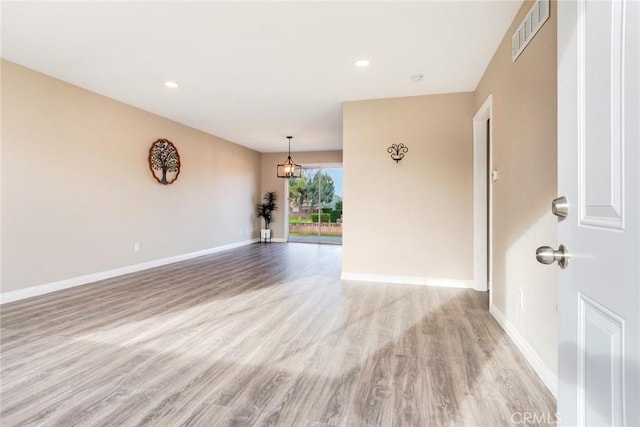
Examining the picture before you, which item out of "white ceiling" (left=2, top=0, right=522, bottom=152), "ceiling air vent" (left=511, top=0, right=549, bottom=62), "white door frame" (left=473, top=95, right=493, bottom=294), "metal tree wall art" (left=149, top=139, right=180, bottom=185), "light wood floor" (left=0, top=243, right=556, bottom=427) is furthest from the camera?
"metal tree wall art" (left=149, top=139, right=180, bottom=185)

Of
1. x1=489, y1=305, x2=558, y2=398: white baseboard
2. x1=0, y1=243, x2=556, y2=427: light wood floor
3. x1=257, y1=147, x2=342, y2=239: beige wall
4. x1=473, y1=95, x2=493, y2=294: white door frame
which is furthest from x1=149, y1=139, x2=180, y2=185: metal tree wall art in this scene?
x1=489, y1=305, x2=558, y2=398: white baseboard

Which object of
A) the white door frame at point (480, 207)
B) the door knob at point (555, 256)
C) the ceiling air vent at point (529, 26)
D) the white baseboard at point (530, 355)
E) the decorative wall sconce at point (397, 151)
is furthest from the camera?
the decorative wall sconce at point (397, 151)

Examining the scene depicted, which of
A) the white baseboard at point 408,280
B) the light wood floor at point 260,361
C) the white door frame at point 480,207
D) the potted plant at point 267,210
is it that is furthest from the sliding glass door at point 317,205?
the light wood floor at point 260,361

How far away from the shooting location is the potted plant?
28.6ft

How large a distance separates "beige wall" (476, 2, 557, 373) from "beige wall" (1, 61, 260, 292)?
480 cm

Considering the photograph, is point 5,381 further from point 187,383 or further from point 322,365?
point 322,365

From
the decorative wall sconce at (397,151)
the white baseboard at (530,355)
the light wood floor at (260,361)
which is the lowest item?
the light wood floor at (260,361)

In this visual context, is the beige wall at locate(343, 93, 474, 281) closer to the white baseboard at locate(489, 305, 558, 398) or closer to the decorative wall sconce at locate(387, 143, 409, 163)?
→ the decorative wall sconce at locate(387, 143, 409, 163)

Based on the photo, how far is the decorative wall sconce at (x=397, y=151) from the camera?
166 inches

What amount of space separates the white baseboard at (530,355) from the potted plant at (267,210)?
6639 mm

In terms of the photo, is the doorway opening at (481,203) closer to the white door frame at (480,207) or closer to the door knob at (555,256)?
the white door frame at (480,207)

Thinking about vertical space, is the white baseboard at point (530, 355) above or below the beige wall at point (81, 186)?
below

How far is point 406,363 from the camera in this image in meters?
2.06

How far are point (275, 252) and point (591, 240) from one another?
647cm
